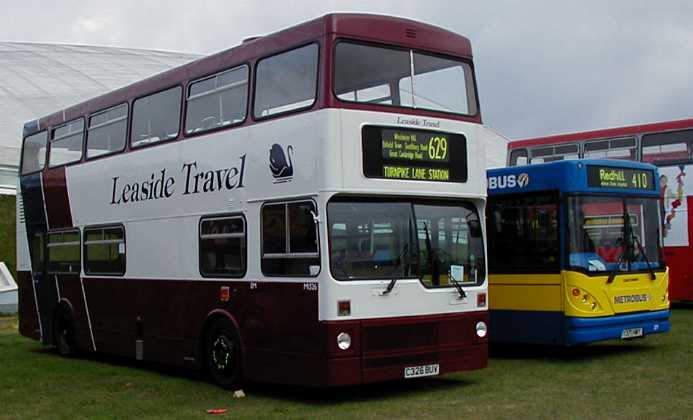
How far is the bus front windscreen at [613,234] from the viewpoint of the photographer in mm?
13664

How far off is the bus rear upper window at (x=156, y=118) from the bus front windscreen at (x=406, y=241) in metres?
3.78

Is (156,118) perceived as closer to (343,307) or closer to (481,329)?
(343,307)

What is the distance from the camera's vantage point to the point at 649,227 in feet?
48.2

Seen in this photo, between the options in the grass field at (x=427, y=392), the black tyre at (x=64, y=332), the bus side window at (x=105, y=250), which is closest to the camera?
the grass field at (x=427, y=392)

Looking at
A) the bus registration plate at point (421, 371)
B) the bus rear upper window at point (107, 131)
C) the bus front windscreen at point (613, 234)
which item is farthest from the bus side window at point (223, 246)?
the bus front windscreen at point (613, 234)

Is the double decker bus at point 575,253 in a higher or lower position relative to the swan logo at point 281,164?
lower

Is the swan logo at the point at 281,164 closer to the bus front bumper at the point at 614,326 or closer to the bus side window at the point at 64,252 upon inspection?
the bus front bumper at the point at 614,326

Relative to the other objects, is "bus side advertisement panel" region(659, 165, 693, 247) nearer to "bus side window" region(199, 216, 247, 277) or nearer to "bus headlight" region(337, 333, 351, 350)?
"bus side window" region(199, 216, 247, 277)

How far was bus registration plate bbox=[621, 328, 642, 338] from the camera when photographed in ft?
45.7

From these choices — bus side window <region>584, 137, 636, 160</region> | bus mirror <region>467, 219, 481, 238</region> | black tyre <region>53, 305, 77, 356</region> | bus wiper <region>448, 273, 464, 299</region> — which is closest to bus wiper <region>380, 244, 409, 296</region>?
bus wiper <region>448, 273, 464, 299</region>

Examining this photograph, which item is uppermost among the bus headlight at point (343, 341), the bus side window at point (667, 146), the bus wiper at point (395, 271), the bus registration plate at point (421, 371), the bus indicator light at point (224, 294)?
the bus side window at point (667, 146)

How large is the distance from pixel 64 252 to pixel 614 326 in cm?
905

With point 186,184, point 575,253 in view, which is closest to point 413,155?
point 186,184

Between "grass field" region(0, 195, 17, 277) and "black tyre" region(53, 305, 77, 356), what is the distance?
15441 millimetres
